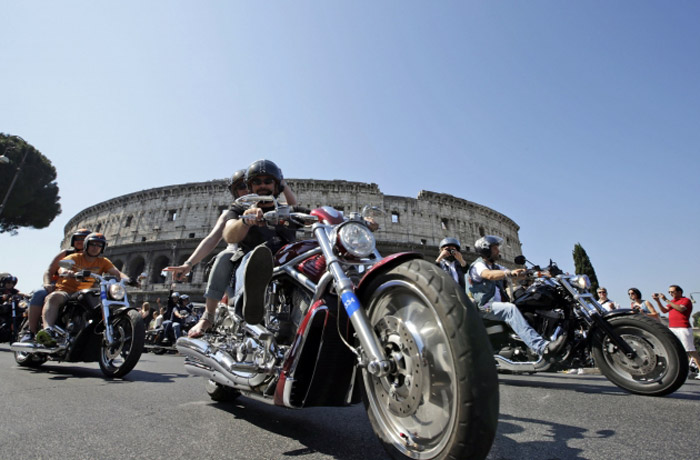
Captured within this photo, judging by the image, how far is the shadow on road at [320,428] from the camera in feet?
5.53

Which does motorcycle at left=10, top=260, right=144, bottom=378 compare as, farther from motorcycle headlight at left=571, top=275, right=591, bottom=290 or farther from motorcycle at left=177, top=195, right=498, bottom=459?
motorcycle headlight at left=571, top=275, right=591, bottom=290

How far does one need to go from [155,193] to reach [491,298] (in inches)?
2017

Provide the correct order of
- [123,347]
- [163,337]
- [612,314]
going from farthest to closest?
1. [163,337]
2. [123,347]
3. [612,314]

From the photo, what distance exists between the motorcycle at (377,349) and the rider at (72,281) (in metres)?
3.94

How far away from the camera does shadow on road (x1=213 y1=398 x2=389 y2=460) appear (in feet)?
5.53

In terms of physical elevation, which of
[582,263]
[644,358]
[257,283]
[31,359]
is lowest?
[31,359]

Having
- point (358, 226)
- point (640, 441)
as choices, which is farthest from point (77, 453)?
point (640, 441)

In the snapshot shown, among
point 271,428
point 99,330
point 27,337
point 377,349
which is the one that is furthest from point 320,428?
point 27,337

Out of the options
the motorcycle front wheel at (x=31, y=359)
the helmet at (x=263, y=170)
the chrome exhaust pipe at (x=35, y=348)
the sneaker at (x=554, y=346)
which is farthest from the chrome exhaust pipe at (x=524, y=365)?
the motorcycle front wheel at (x=31, y=359)

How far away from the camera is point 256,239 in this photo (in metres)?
A: 2.86

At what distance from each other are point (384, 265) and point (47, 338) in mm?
5441

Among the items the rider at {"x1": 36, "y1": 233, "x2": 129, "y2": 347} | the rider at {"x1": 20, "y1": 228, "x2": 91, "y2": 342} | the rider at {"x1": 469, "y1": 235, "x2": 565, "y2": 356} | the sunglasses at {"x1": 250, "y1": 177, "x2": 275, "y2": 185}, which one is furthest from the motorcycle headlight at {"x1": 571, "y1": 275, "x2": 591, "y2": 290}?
the rider at {"x1": 20, "y1": 228, "x2": 91, "y2": 342}

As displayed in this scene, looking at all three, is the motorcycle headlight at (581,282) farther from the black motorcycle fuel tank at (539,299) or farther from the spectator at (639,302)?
the spectator at (639,302)

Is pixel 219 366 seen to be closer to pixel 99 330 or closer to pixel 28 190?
pixel 99 330
